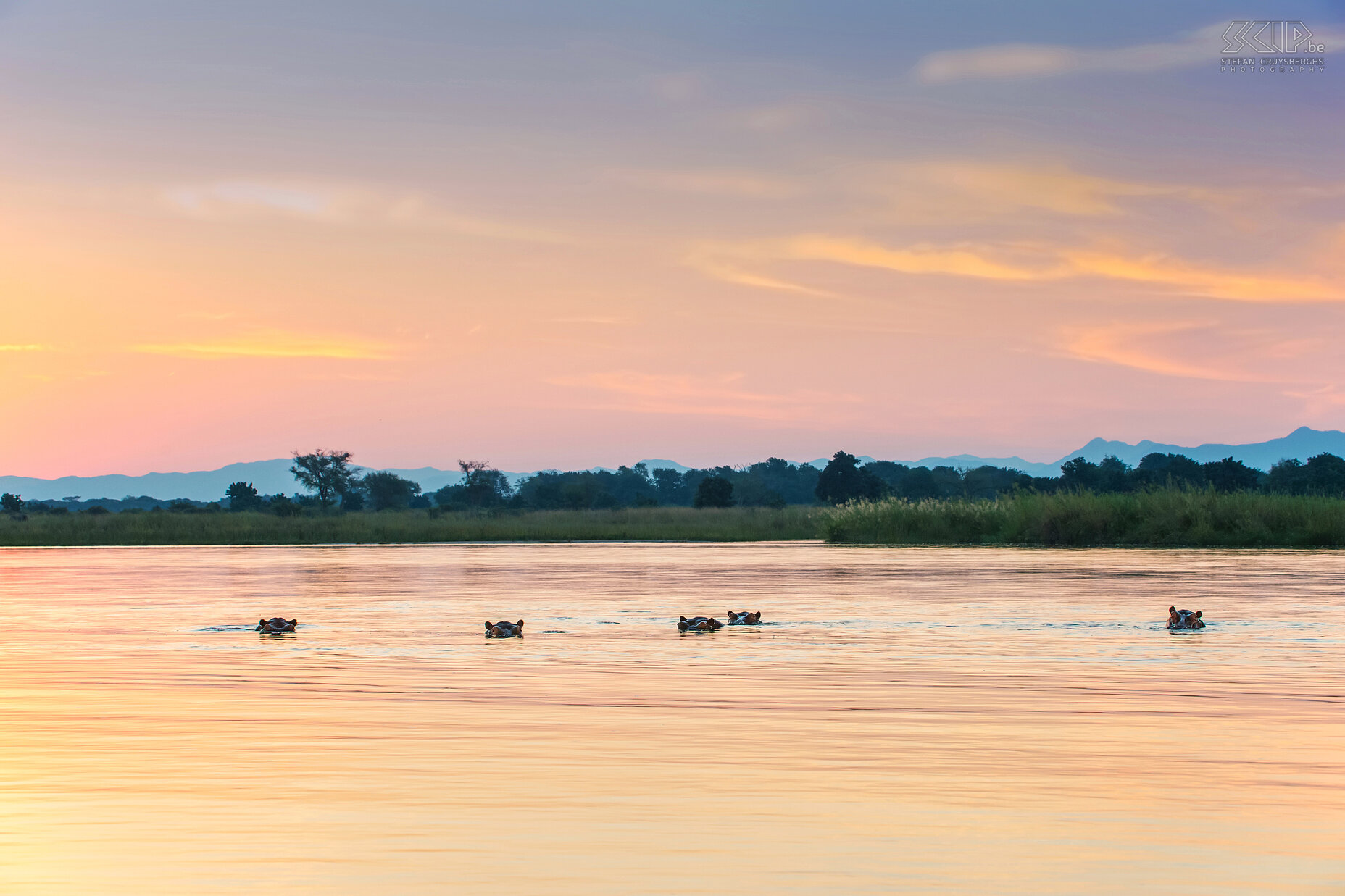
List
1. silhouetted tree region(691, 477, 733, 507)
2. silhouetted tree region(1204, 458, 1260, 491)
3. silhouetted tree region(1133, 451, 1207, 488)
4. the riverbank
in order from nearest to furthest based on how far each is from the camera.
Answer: the riverbank → silhouetted tree region(1204, 458, 1260, 491) → silhouetted tree region(1133, 451, 1207, 488) → silhouetted tree region(691, 477, 733, 507)

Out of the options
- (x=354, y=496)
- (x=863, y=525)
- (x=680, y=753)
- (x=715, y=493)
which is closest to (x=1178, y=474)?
(x=715, y=493)

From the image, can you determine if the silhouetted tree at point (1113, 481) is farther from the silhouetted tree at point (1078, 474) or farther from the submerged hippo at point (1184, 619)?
the submerged hippo at point (1184, 619)

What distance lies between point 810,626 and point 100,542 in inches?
1742

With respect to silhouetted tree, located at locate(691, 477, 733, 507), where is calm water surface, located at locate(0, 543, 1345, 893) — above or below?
below

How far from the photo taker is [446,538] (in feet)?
193

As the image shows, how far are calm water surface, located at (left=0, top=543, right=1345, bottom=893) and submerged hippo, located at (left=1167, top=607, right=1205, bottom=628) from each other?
0.88ft

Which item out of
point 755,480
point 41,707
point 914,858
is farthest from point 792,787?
point 755,480

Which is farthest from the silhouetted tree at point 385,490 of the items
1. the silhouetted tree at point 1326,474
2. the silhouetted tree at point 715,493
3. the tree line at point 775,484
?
the silhouetted tree at point 1326,474

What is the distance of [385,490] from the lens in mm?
117688

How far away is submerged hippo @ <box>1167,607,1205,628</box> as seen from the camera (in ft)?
55.7

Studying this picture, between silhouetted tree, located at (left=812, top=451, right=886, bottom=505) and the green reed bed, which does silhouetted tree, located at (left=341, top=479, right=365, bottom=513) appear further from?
the green reed bed

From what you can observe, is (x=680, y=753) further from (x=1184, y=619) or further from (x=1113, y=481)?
(x=1113, y=481)

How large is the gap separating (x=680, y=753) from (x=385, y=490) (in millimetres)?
111185

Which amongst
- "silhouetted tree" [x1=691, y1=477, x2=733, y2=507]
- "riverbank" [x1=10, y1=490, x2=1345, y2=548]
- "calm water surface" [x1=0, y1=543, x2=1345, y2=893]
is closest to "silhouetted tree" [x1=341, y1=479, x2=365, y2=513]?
"silhouetted tree" [x1=691, y1=477, x2=733, y2=507]
